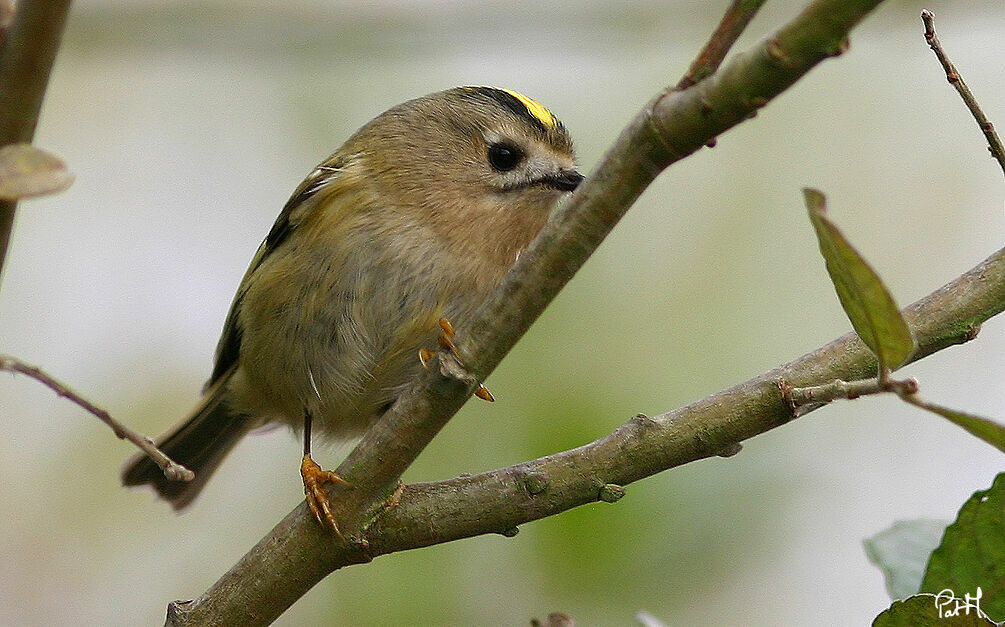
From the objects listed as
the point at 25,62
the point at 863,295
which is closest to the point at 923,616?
the point at 863,295

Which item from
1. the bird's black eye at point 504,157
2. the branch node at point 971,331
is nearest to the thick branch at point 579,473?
the branch node at point 971,331

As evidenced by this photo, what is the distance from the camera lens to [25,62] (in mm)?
1004

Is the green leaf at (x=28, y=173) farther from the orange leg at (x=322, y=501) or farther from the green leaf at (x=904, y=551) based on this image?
the green leaf at (x=904, y=551)

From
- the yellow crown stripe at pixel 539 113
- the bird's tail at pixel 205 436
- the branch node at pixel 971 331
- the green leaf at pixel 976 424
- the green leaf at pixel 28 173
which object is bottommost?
the bird's tail at pixel 205 436

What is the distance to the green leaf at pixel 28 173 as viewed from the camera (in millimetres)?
936

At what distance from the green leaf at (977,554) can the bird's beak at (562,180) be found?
1.41 metres

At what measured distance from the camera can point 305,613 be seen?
3721mm

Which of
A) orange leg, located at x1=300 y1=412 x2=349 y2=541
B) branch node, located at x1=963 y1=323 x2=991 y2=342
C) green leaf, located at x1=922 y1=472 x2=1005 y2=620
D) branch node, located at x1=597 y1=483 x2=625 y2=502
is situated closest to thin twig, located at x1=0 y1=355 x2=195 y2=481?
orange leg, located at x1=300 y1=412 x2=349 y2=541

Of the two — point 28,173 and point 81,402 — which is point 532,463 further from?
point 28,173

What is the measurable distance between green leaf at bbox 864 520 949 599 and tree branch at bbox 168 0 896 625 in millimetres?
286

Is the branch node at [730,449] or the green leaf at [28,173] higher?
the green leaf at [28,173]

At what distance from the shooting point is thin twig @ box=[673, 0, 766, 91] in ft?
3.55

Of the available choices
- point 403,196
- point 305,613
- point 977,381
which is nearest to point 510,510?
point 403,196

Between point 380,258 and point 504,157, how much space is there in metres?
0.49
